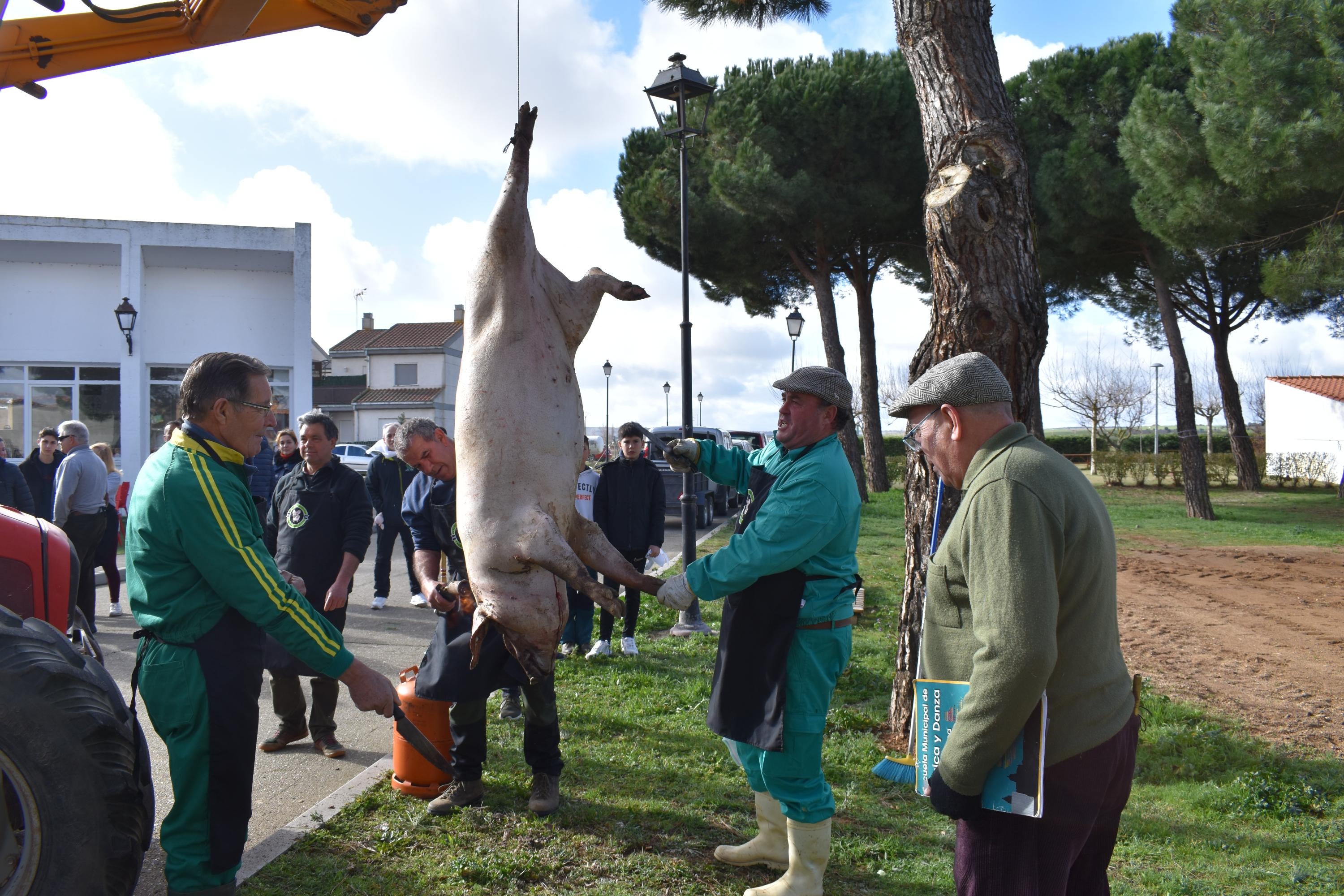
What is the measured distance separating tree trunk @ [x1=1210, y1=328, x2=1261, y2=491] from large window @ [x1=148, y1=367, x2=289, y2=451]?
24.1 m

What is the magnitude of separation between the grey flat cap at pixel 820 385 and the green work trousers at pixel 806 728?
907 millimetres

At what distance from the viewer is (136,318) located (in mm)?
18875

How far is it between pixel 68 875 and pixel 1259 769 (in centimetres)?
556

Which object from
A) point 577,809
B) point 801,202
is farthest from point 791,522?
point 801,202

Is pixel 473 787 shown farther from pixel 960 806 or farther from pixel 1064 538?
pixel 1064 538

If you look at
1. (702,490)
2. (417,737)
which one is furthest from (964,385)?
(702,490)

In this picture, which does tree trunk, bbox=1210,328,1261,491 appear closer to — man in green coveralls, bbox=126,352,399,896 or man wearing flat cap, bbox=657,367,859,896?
man wearing flat cap, bbox=657,367,859,896

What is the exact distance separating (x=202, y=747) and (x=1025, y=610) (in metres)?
2.50

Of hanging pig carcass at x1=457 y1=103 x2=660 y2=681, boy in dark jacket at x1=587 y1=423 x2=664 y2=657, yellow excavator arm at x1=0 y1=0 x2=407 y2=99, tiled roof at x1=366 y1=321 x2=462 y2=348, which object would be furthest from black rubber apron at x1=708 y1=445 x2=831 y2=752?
tiled roof at x1=366 y1=321 x2=462 y2=348

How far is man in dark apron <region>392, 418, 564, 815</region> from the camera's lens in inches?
161

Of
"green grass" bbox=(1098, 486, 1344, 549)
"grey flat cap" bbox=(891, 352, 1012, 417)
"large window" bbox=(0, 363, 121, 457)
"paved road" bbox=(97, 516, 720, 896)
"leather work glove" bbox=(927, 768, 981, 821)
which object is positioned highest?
"large window" bbox=(0, 363, 121, 457)

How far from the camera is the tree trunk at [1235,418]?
79.6ft

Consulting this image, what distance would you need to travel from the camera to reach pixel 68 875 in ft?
8.32

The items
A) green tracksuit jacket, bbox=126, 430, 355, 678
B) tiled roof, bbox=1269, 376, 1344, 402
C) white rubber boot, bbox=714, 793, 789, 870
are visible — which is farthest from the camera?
tiled roof, bbox=1269, 376, 1344, 402
